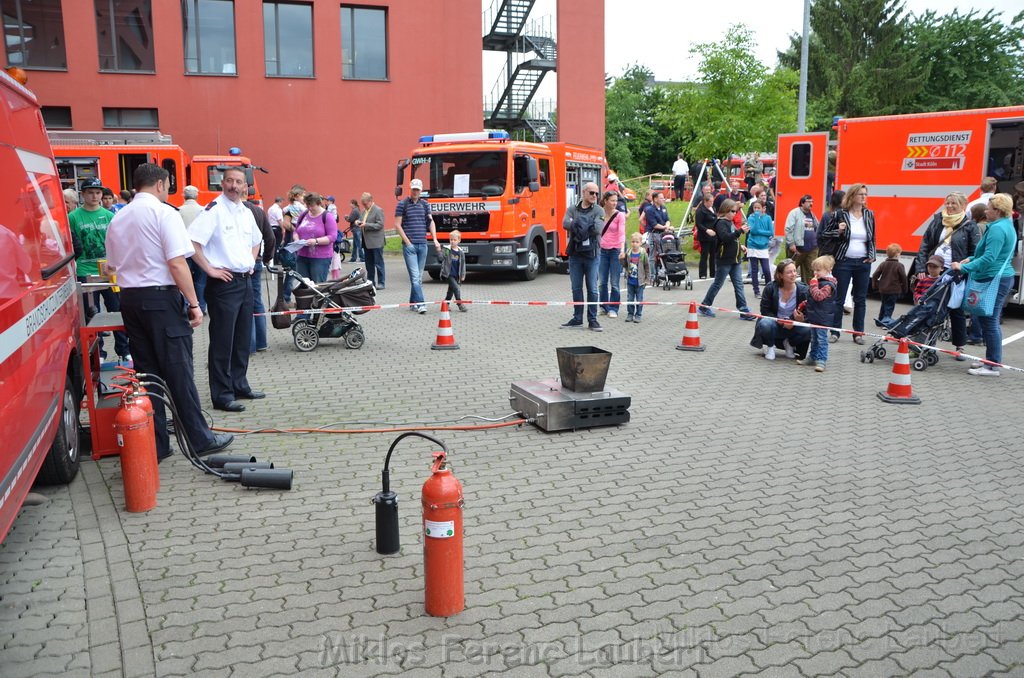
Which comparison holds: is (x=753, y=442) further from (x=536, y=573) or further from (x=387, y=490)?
(x=387, y=490)

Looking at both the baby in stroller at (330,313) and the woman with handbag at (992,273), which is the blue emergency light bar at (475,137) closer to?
the baby in stroller at (330,313)

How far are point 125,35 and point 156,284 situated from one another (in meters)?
24.6

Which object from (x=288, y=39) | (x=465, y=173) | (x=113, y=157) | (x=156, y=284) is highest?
(x=288, y=39)

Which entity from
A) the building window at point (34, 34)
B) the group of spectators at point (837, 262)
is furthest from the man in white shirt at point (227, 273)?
the building window at point (34, 34)

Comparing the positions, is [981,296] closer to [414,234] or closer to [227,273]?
[227,273]

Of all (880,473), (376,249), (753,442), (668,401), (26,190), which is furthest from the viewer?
(376,249)

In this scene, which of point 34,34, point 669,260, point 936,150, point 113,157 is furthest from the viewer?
point 34,34

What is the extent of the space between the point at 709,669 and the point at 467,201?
47.0 ft

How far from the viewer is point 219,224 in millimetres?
7242

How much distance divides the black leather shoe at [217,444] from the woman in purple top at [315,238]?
5476mm

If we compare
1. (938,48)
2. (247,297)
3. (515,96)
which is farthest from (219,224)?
(938,48)

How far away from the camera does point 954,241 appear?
10.4 metres

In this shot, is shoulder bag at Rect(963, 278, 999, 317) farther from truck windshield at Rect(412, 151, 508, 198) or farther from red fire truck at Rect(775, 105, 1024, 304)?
truck windshield at Rect(412, 151, 508, 198)

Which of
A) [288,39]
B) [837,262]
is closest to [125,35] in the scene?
[288,39]
